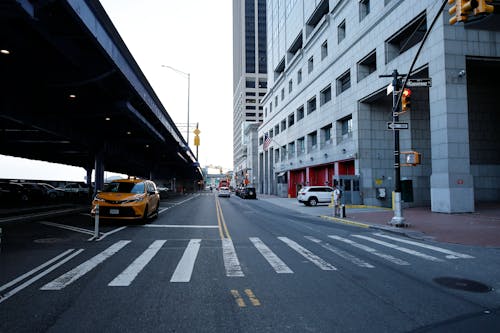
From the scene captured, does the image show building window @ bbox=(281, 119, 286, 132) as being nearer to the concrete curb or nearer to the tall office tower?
the concrete curb

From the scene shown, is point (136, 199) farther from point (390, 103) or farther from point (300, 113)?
point (300, 113)

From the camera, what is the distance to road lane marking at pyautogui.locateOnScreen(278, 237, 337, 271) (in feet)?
22.9

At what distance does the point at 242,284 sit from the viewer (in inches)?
222

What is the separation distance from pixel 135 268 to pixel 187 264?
3.51 ft

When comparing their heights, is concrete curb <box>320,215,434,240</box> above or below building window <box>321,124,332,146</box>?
below

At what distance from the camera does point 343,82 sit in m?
A: 33.1

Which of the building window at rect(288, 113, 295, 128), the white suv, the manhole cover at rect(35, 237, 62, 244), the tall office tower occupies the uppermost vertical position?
the tall office tower

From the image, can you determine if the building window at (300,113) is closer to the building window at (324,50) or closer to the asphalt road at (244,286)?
the building window at (324,50)

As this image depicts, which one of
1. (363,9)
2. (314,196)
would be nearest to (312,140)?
(314,196)

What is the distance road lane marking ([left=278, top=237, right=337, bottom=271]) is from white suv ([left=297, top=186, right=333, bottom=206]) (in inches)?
734

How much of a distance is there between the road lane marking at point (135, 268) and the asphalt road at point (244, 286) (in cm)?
3

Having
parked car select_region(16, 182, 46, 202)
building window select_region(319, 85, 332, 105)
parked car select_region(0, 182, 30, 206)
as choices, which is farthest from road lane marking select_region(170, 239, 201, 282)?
building window select_region(319, 85, 332, 105)

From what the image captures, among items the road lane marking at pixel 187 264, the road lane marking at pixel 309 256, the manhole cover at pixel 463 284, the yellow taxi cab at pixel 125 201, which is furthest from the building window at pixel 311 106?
the manhole cover at pixel 463 284

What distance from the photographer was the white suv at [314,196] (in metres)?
29.0
